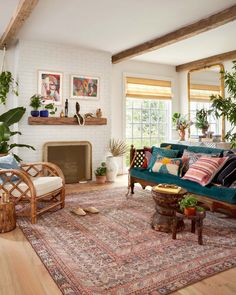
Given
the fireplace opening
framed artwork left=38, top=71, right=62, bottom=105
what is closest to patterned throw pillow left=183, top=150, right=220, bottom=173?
the fireplace opening

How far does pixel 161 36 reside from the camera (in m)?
4.93

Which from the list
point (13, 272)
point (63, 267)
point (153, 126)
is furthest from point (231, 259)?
point (153, 126)

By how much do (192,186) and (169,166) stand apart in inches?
25.8

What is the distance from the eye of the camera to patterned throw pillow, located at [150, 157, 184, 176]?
407 centimetres

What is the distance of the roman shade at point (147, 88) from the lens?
6.74m

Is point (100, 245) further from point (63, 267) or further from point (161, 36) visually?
point (161, 36)

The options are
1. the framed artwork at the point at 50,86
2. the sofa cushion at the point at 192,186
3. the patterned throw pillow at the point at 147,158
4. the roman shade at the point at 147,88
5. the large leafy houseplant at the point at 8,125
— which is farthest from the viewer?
the roman shade at the point at 147,88

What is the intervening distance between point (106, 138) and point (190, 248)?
12.5 feet

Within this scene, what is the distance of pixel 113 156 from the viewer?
6.08 meters

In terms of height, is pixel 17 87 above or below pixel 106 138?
above

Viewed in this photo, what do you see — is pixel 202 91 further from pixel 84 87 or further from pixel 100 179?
pixel 100 179

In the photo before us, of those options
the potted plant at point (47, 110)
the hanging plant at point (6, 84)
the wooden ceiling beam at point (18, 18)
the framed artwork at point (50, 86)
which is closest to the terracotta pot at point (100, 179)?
the potted plant at point (47, 110)

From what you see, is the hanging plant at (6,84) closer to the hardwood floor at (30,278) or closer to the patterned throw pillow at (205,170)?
the hardwood floor at (30,278)

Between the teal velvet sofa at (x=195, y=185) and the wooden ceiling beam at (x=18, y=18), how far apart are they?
2573 millimetres
